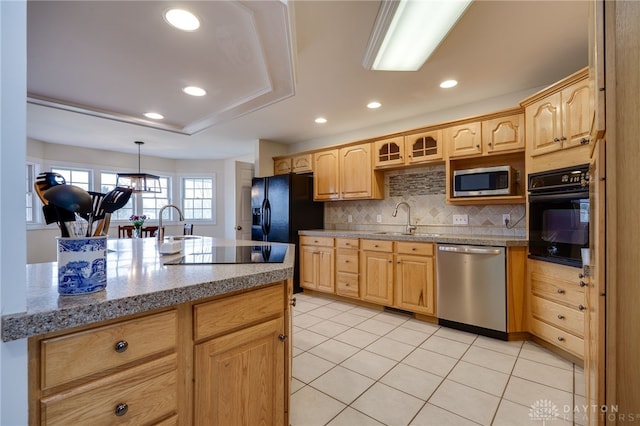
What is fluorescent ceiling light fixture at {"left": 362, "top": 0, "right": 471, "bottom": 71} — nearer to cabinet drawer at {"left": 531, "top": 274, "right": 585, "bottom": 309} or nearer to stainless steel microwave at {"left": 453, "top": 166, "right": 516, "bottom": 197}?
stainless steel microwave at {"left": 453, "top": 166, "right": 516, "bottom": 197}

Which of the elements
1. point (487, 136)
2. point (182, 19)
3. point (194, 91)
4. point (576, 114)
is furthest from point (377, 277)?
point (182, 19)

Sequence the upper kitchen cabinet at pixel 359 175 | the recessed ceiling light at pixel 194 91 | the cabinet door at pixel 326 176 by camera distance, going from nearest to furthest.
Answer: the recessed ceiling light at pixel 194 91
the upper kitchen cabinet at pixel 359 175
the cabinet door at pixel 326 176

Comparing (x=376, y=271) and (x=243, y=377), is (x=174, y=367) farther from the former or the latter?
(x=376, y=271)

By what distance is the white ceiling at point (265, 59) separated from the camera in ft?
5.25

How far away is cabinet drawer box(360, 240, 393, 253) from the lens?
3272 millimetres

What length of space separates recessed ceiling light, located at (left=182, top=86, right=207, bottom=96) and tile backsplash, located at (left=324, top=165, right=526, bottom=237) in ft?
8.24

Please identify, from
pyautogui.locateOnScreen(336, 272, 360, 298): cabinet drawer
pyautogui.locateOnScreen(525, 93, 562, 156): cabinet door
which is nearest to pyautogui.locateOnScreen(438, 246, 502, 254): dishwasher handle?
pyautogui.locateOnScreen(525, 93, 562, 156): cabinet door

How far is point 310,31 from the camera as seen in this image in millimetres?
1955

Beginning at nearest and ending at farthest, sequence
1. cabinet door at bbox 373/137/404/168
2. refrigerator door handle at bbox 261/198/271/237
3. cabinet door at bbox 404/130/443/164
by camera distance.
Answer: cabinet door at bbox 404/130/443/164 → cabinet door at bbox 373/137/404/168 → refrigerator door handle at bbox 261/198/271/237

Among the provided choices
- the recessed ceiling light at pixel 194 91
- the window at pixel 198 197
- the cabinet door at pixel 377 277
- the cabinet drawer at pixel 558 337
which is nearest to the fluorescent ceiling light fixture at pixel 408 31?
the recessed ceiling light at pixel 194 91

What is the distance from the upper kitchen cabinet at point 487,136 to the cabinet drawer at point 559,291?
1236mm

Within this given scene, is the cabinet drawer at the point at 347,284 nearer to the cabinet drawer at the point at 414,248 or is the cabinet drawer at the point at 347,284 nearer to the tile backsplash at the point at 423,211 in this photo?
the cabinet drawer at the point at 414,248

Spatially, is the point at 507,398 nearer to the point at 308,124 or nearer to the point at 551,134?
the point at 551,134

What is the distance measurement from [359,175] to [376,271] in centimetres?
133
